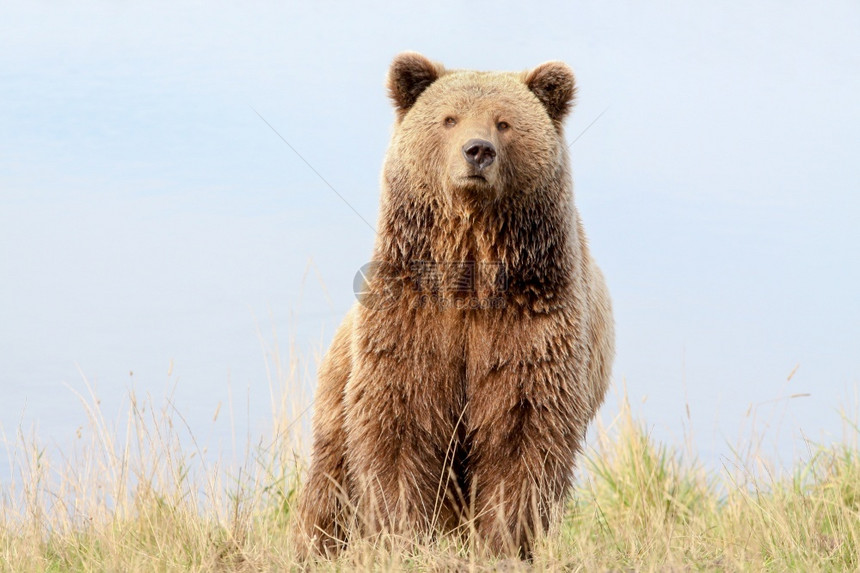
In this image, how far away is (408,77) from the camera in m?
5.33

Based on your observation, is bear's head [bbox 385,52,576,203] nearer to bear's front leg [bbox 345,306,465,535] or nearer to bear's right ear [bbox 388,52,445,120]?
bear's right ear [bbox 388,52,445,120]

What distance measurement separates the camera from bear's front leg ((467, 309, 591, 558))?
4938 millimetres

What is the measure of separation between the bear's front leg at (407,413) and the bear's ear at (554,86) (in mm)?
1363

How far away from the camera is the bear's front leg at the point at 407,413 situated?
4.96 m

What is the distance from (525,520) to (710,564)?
36.8 inches

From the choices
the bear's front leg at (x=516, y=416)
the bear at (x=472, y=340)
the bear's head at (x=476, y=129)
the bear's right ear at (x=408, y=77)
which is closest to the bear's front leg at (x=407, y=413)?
the bear at (x=472, y=340)

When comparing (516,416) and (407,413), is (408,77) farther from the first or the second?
(516,416)

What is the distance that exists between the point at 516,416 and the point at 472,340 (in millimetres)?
461

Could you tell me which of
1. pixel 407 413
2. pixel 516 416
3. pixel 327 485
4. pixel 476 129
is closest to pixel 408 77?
pixel 476 129

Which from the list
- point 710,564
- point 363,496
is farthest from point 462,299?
point 710,564

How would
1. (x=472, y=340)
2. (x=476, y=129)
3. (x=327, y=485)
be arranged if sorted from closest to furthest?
(x=476, y=129), (x=472, y=340), (x=327, y=485)

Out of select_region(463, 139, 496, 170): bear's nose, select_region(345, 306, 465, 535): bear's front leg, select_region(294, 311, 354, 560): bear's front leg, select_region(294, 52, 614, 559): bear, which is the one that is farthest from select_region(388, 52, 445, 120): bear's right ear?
select_region(294, 311, 354, 560): bear's front leg

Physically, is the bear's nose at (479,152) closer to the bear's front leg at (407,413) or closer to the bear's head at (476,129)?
the bear's head at (476,129)

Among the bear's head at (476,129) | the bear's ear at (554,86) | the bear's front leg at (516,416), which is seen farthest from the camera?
the bear's ear at (554,86)
